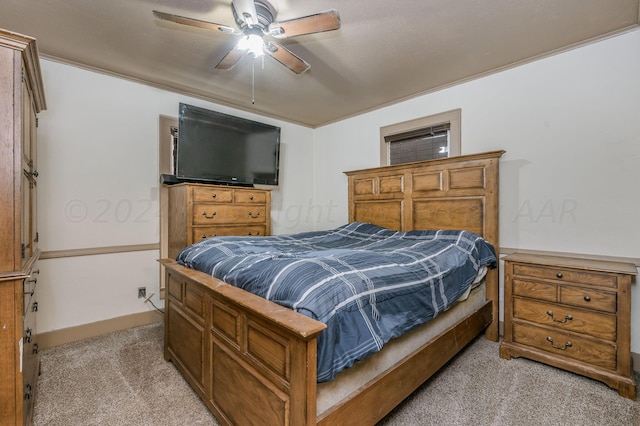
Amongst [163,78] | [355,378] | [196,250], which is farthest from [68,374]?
[163,78]

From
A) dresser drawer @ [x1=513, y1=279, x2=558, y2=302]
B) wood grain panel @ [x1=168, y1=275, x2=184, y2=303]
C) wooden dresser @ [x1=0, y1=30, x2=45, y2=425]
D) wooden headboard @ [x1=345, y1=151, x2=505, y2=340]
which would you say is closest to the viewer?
wooden dresser @ [x1=0, y1=30, x2=45, y2=425]

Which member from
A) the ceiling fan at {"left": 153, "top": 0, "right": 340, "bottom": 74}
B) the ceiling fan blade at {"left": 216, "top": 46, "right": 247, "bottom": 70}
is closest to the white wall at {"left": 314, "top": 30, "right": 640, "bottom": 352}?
the ceiling fan at {"left": 153, "top": 0, "right": 340, "bottom": 74}

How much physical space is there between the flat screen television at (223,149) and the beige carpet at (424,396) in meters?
1.72

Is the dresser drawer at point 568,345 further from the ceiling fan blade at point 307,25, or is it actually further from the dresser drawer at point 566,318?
the ceiling fan blade at point 307,25

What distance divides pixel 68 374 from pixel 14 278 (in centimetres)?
138

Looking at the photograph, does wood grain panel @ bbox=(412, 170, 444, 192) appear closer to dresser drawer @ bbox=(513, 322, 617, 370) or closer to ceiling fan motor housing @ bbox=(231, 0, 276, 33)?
dresser drawer @ bbox=(513, 322, 617, 370)

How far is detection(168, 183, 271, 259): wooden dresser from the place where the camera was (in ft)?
9.05

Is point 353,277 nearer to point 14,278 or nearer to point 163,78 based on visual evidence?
point 14,278

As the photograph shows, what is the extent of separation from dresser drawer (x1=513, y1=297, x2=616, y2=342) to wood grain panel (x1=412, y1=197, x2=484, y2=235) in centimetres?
→ 73

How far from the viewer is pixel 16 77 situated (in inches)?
48.2

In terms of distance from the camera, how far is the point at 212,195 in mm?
2906

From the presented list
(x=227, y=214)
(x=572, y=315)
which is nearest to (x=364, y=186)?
(x=227, y=214)

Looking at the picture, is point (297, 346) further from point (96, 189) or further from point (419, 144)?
point (419, 144)

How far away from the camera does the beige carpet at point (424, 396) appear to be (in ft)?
5.32
